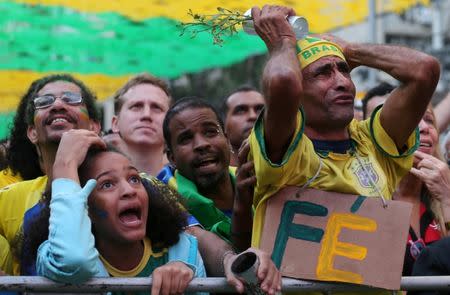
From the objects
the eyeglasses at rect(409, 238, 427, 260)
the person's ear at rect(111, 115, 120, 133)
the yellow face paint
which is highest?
the yellow face paint

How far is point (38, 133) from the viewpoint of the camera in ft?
14.7

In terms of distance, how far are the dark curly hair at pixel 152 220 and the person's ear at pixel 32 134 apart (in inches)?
29.3

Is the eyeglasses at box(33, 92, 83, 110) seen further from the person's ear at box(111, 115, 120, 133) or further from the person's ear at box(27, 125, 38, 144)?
the person's ear at box(111, 115, 120, 133)

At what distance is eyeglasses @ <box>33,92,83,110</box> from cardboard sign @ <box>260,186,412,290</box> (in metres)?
1.45

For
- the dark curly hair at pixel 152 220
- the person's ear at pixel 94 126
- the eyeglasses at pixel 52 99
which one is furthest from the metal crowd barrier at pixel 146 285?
the person's ear at pixel 94 126

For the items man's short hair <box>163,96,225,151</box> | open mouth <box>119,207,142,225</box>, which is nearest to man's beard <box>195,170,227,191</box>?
man's short hair <box>163,96,225,151</box>

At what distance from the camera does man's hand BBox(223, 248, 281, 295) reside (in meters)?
3.29

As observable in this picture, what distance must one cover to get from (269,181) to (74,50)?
480 centimetres

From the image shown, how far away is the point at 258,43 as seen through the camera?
8.66 metres

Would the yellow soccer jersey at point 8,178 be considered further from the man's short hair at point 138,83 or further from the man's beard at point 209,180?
the man's short hair at point 138,83

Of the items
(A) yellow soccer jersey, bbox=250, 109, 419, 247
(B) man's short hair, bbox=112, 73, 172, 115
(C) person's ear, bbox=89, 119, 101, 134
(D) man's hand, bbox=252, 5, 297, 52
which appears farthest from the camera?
(B) man's short hair, bbox=112, 73, 172, 115

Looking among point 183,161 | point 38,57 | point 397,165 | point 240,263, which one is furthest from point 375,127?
point 38,57

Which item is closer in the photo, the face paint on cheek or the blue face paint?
the blue face paint

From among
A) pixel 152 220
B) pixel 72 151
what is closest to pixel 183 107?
pixel 152 220
